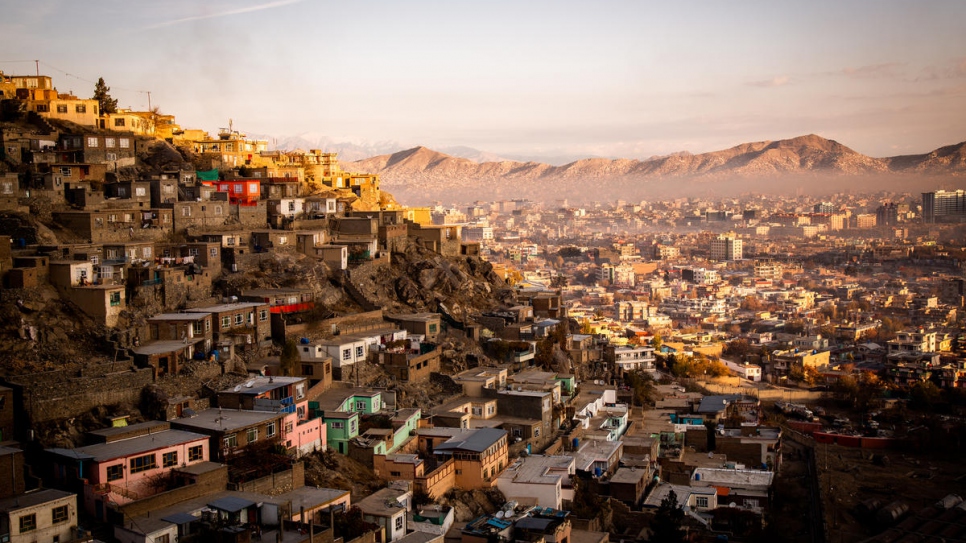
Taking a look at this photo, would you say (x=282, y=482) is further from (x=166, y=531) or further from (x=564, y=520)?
(x=564, y=520)

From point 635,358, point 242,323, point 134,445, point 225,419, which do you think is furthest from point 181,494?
point 635,358

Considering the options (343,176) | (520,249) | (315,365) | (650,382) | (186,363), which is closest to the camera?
(186,363)

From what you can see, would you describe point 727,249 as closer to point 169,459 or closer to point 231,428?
point 231,428

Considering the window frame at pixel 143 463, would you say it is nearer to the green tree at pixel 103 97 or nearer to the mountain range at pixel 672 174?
the green tree at pixel 103 97

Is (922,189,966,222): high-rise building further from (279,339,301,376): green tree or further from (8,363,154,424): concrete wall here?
(8,363,154,424): concrete wall

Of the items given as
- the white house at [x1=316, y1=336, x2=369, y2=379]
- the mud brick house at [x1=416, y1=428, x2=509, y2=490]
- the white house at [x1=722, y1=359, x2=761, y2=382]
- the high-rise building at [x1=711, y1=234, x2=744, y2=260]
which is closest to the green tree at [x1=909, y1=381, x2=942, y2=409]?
the white house at [x1=722, y1=359, x2=761, y2=382]

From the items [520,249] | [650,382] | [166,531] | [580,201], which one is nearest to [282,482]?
[166,531]

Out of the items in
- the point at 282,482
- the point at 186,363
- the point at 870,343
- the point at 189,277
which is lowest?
the point at 870,343

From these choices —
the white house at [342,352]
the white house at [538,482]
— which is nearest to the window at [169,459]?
the white house at [342,352]
